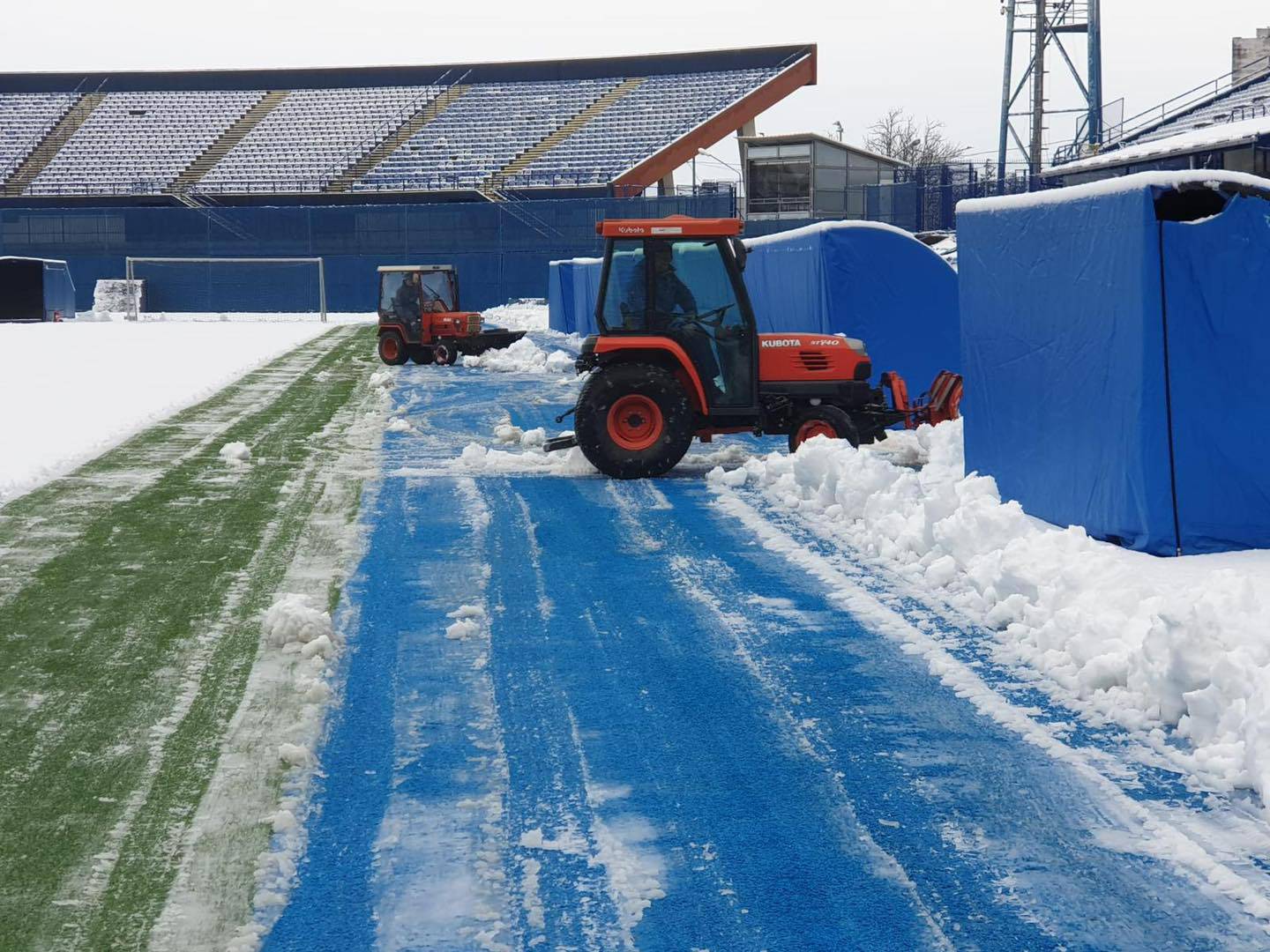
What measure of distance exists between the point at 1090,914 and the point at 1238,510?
4478 mm

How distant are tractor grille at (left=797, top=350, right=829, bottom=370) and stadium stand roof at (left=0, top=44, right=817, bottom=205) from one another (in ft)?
138

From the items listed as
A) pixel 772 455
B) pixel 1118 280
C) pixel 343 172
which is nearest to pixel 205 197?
pixel 343 172

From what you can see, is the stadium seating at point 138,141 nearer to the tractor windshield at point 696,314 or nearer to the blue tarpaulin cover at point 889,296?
the blue tarpaulin cover at point 889,296

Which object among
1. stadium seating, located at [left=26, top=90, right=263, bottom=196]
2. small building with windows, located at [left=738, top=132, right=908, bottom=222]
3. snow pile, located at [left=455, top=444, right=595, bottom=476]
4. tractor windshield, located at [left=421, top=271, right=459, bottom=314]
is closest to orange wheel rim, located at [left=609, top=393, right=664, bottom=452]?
snow pile, located at [left=455, top=444, right=595, bottom=476]

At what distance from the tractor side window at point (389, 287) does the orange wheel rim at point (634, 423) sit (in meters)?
15.7

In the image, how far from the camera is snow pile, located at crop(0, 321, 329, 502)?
544 inches

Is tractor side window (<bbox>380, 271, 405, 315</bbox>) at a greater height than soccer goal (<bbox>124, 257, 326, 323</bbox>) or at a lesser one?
lesser

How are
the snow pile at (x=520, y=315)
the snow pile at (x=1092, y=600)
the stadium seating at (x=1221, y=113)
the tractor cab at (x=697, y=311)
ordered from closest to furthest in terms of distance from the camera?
the snow pile at (x=1092, y=600)
the tractor cab at (x=697, y=311)
the stadium seating at (x=1221, y=113)
the snow pile at (x=520, y=315)

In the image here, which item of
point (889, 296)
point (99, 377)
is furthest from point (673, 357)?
point (99, 377)

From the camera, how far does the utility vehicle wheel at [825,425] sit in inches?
473

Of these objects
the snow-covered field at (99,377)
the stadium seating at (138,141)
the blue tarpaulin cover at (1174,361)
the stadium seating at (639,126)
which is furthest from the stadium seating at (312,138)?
the blue tarpaulin cover at (1174,361)

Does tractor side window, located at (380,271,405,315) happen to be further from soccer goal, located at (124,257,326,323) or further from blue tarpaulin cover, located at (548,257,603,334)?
Answer: soccer goal, located at (124,257,326,323)

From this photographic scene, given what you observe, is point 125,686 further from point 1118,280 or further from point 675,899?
point 1118,280

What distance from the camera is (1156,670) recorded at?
550 cm
